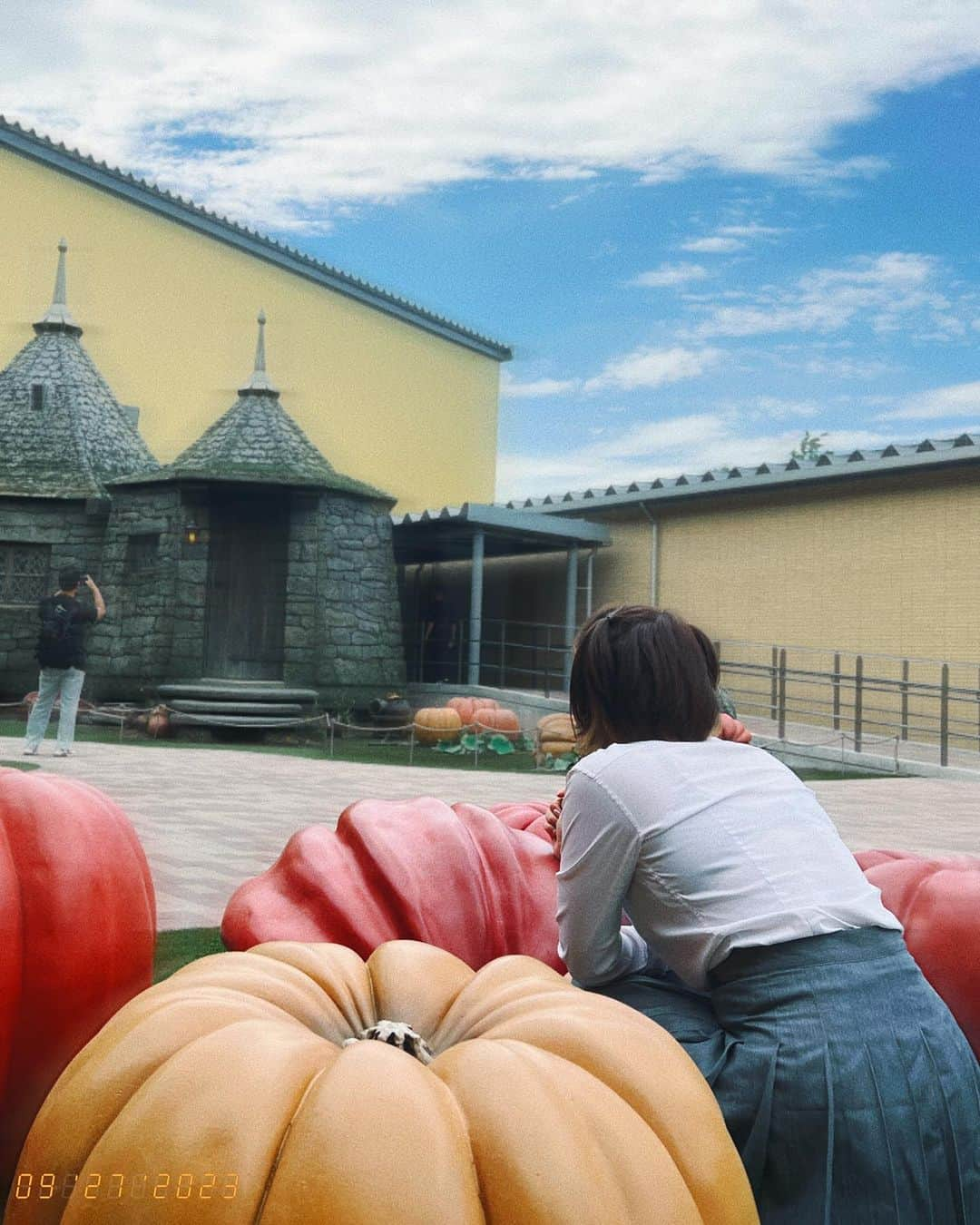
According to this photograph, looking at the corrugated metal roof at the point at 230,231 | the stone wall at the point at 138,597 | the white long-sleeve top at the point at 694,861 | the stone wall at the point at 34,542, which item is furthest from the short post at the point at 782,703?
the corrugated metal roof at the point at 230,231

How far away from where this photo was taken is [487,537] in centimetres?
2048

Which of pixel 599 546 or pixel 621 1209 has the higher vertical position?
pixel 599 546

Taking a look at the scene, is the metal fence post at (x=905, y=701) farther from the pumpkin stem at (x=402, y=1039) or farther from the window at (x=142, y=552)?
the pumpkin stem at (x=402, y=1039)

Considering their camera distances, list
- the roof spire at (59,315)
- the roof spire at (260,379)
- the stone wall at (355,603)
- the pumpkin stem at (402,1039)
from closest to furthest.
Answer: the pumpkin stem at (402,1039), the stone wall at (355,603), the roof spire at (260,379), the roof spire at (59,315)

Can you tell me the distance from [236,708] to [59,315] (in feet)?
29.0

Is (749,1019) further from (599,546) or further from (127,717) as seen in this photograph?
(599,546)

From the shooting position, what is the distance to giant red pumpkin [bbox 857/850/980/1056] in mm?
2893

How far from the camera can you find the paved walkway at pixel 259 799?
18.9 feet

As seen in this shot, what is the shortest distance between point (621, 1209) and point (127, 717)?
16727mm

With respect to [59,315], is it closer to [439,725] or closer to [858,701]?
[439,725]

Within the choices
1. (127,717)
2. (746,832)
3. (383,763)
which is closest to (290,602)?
(127,717)

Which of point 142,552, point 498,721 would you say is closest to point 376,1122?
point 498,721

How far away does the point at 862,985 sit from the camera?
6.57ft

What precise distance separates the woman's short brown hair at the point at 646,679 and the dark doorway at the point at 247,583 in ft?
52.9
